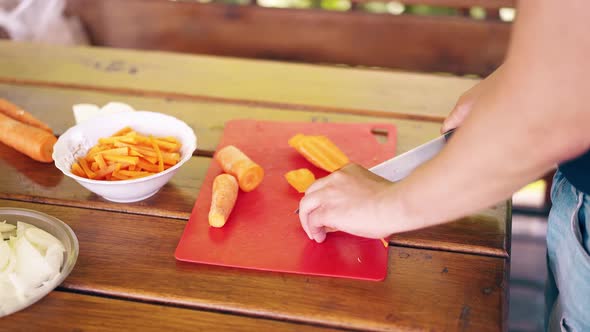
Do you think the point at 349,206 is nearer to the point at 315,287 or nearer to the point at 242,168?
the point at 315,287

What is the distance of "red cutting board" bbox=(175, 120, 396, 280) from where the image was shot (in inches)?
41.7

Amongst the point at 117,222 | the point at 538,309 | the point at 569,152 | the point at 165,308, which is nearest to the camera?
the point at 569,152

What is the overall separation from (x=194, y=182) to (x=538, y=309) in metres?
1.64

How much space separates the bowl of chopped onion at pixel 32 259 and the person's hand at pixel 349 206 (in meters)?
0.43

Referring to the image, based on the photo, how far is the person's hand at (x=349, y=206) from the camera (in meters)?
0.94

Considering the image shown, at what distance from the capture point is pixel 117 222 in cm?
118

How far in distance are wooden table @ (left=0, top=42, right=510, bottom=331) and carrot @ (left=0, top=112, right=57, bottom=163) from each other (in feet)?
0.10

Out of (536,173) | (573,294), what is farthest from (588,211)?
(536,173)

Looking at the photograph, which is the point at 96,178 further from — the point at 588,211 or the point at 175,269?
the point at 588,211

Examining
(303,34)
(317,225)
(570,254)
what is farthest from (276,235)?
(303,34)

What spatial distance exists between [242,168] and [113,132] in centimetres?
33

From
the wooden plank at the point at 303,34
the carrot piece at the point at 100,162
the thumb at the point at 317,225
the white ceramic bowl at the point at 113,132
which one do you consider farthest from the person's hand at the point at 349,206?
the wooden plank at the point at 303,34

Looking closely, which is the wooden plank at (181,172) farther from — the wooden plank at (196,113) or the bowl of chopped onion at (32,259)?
the bowl of chopped onion at (32,259)

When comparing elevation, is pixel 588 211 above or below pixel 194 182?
above
